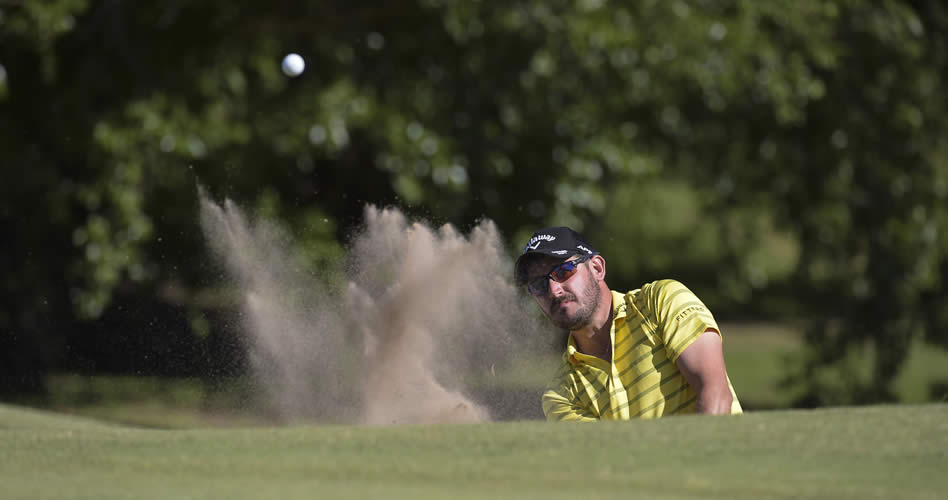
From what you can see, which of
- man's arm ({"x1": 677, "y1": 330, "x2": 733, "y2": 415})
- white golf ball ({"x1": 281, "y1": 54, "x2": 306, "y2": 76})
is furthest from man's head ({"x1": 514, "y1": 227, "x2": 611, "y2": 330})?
white golf ball ({"x1": 281, "y1": 54, "x2": 306, "y2": 76})

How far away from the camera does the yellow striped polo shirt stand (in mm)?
4418

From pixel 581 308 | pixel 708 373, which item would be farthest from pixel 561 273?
pixel 708 373

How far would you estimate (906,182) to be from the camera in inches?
420

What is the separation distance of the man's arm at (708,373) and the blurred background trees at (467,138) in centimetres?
511

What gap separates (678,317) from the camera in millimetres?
4418

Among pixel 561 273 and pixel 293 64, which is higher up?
pixel 293 64

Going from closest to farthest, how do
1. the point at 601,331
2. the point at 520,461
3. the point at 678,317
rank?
the point at 520,461 → the point at 678,317 → the point at 601,331

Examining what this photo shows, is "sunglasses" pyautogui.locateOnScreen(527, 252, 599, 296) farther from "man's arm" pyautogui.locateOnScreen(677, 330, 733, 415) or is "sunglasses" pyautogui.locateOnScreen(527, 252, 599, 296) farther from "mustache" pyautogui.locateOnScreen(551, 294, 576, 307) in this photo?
"man's arm" pyautogui.locateOnScreen(677, 330, 733, 415)

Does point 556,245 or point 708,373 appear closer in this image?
point 708,373

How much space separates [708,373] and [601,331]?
57 cm

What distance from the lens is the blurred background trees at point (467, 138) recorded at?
965 centimetres

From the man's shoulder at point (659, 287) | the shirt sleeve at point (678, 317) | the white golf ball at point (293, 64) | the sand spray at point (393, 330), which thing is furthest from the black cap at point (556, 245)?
the white golf ball at point (293, 64)

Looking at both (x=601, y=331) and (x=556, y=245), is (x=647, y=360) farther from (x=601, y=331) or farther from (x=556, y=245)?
(x=556, y=245)

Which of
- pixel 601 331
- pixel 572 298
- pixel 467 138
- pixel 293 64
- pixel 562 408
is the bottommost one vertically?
pixel 562 408
